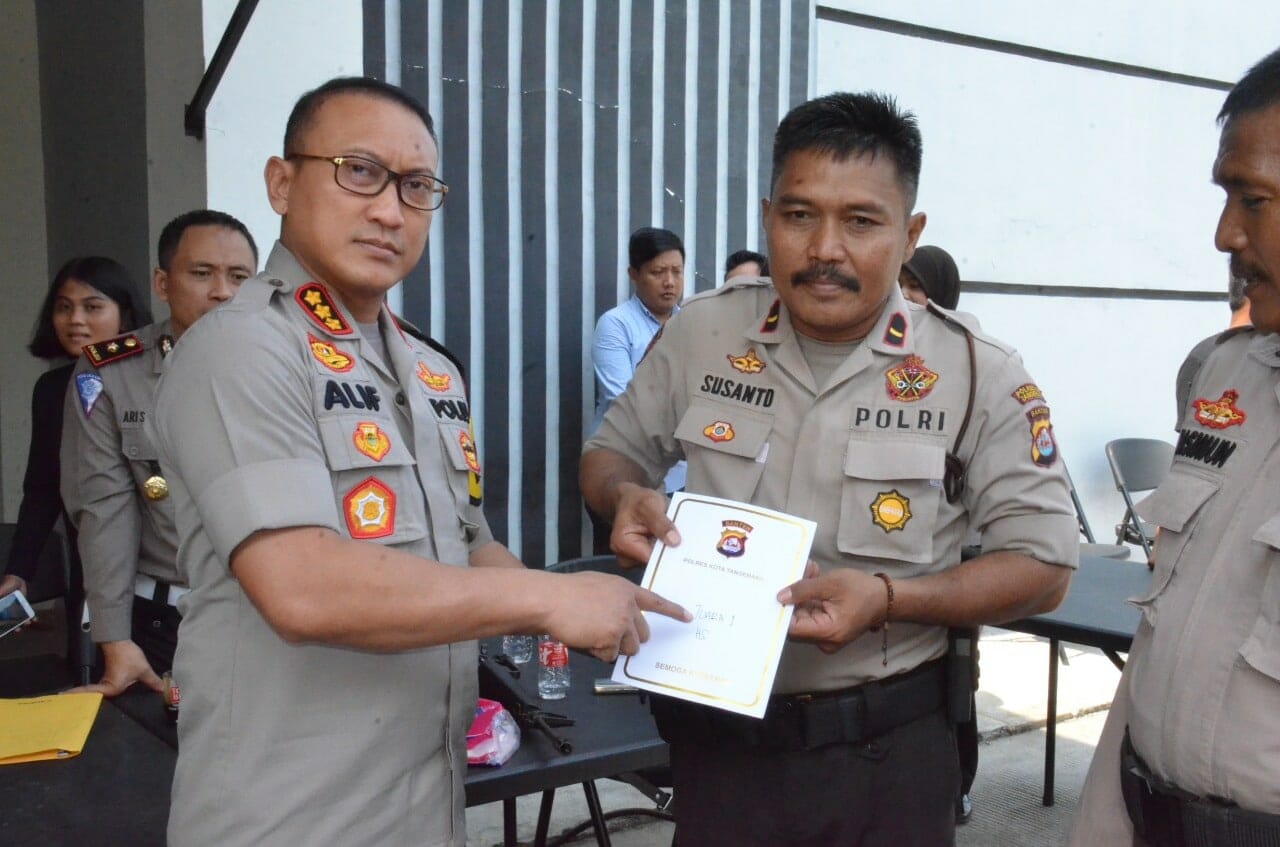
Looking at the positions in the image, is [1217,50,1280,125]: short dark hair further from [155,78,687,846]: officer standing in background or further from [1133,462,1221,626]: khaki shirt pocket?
[155,78,687,846]: officer standing in background

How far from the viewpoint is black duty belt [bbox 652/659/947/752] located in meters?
1.75

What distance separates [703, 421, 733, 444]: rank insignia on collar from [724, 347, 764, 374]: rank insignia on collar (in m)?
0.12

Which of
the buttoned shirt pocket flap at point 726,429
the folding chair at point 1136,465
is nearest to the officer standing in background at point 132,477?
the buttoned shirt pocket flap at point 726,429

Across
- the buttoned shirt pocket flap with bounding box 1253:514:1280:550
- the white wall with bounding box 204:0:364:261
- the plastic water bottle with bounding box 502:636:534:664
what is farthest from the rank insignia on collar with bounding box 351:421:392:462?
the white wall with bounding box 204:0:364:261

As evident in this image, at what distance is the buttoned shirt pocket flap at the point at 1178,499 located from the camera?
1538 mm

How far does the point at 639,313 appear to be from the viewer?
4.87 metres

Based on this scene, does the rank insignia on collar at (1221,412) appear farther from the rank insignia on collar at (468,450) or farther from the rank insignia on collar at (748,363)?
the rank insignia on collar at (468,450)

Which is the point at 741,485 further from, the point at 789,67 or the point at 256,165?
the point at 789,67

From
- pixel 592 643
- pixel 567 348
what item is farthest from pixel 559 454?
pixel 592 643

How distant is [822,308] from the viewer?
184cm

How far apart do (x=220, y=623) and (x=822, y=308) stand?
1.10 meters

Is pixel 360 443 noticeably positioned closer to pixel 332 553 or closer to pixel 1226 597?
pixel 332 553

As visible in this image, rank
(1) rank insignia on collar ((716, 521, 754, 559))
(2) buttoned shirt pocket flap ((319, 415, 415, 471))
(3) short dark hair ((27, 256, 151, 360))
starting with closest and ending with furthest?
(2) buttoned shirt pocket flap ((319, 415, 415, 471))
(1) rank insignia on collar ((716, 521, 754, 559))
(3) short dark hair ((27, 256, 151, 360))

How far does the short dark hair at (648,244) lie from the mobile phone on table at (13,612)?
315cm
